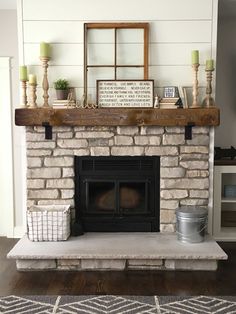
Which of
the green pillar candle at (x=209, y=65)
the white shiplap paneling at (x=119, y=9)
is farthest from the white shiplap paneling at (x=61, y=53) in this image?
the green pillar candle at (x=209, y=65)

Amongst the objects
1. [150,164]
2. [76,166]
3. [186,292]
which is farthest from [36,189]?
[186,292]

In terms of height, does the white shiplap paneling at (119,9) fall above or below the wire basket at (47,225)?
above

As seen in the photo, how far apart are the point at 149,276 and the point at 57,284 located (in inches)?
29.4

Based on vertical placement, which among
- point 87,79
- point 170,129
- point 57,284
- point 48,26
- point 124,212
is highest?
point 48,26

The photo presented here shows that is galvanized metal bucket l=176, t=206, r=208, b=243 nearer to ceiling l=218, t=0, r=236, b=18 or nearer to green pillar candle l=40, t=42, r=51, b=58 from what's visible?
green pillar candle l=40, t=42, r=51, b=58

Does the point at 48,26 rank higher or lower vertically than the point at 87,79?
higher

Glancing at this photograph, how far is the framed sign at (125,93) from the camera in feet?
12.6

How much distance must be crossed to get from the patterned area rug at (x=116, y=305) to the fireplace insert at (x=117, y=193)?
1.13 meters

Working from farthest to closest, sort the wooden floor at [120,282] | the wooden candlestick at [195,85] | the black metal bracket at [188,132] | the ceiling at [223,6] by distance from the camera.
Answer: the ceiling at [223,6]
the black metal bracket at [188,132]
the wooden candlestick at [195,85]
the wooden floor at [120,282]

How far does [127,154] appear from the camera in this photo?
3941 millimetres

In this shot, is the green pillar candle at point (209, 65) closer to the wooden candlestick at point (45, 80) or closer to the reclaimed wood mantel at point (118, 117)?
the reclaimed wood mantel at point (118, 117)

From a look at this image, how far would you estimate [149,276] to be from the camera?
11.1ft

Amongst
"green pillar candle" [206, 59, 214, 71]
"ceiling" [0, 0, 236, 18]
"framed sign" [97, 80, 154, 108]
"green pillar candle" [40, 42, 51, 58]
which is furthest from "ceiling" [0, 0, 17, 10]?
"green pillar candle" [206, 59, 214, 71]

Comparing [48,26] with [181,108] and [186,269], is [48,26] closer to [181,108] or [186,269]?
[181,108]
